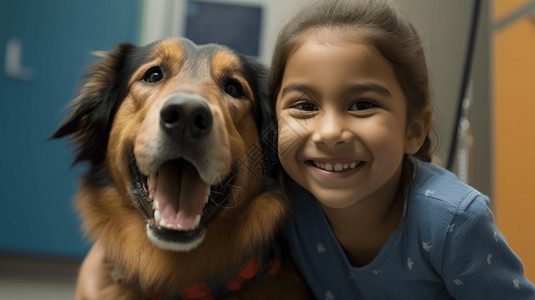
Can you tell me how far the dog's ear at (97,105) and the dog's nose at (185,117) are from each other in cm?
36

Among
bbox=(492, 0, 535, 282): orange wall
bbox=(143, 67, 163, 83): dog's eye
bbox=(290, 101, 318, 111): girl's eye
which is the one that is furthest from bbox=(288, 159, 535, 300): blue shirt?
bbox=(492, 0, 535, 282): orange wall

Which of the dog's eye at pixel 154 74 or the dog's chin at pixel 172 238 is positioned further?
the dog's eye at pixel 154 74

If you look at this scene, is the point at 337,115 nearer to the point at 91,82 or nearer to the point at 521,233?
the point at 91,82

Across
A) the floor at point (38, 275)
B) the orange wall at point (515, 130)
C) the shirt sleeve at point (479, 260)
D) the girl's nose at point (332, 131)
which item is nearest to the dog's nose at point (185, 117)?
the girl's nose at point (332, 131)

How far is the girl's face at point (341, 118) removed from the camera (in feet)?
2.82

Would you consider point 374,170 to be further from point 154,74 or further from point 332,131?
point 154,74

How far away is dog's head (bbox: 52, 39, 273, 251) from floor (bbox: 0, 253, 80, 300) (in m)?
1.43

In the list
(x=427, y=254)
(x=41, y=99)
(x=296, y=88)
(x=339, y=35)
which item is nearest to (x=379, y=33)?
(x=339, y=35)

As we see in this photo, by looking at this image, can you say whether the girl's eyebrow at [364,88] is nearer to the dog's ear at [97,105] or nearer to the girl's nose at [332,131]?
the girl's nose at [332,131]

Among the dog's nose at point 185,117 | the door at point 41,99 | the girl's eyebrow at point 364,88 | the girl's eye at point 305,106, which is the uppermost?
the girl's eyebrow at point 364,88

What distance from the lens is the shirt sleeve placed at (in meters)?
0.95

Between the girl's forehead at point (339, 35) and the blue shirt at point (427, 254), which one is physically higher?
the girl's forehead at point (339, 35)

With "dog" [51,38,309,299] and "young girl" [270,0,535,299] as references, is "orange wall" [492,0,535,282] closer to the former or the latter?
"young girl" [270,0,535,299]

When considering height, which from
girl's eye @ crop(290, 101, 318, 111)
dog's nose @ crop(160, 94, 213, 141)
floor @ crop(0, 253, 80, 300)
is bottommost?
floor @ crop(0, 253, 80, 300)
